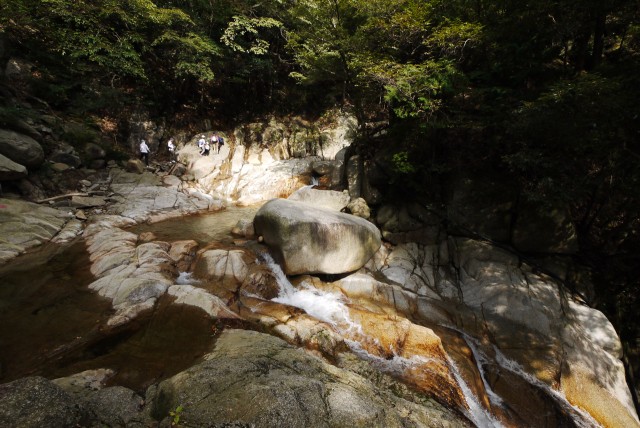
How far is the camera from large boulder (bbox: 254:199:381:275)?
28.4ft

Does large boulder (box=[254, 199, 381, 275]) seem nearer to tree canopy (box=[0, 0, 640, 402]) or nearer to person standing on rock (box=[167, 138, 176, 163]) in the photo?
tree canopy (box=[0, 0, 640, 402])

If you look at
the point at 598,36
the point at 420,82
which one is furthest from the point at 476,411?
the point at 598,36

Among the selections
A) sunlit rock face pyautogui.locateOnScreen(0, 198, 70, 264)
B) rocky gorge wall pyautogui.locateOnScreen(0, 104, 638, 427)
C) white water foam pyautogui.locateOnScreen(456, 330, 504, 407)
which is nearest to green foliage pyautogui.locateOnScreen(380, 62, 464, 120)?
rocky gorge wall pyautogui.locateOnScreen(0, 104, 638, 427)

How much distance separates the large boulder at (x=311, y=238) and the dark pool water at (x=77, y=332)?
3369 mm

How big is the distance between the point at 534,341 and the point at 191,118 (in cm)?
2511

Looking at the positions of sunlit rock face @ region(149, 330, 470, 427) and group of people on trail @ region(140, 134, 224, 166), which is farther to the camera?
group of people on trail @ region(140, 134, 224, 166)

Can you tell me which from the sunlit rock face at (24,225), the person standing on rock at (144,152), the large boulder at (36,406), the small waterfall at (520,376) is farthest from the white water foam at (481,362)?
the person standing on rock at (144,152)

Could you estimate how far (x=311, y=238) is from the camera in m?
8.73

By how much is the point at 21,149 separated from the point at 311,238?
12.5m

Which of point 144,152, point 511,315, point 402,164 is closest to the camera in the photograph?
point 511,315

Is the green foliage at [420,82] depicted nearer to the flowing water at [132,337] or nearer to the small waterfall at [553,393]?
the flowing water at [132,337]

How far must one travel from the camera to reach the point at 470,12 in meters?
11.2

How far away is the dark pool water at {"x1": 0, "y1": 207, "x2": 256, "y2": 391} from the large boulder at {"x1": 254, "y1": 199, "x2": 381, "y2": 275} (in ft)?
11.1

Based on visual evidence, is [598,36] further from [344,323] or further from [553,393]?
[344,323]
